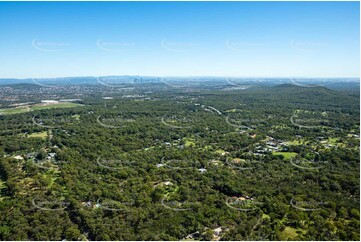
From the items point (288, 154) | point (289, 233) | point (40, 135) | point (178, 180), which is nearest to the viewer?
point (289, 233)

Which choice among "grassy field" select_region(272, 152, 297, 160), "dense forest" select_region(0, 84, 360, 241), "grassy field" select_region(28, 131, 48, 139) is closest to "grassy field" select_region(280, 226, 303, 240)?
"dense forest" select_region(0, 84, 360, 241)

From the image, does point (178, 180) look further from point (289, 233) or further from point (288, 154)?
point (288, 154)

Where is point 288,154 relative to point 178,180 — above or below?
below

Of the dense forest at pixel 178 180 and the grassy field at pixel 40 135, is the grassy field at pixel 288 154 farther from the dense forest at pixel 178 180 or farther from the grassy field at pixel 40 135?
the grassy field at pixel 40 135

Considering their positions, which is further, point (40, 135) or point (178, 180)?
point (40, 135)

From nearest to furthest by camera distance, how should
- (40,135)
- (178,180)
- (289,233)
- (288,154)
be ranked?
(289,233) → (178,180) → (288,154) → (40,135)

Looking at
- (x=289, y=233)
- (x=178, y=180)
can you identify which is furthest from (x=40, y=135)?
(x=289, y=233)

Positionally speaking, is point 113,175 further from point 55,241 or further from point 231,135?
point 231,135

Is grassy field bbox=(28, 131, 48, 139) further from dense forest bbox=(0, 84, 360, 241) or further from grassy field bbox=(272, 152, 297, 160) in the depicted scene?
grassy field bbox=(272, 152, 297, 160)

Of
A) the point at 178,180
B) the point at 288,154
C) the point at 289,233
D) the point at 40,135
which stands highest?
the point at 40,135

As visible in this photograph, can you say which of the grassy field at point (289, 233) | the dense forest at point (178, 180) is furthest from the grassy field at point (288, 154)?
the grassy field at point (289, 233)
